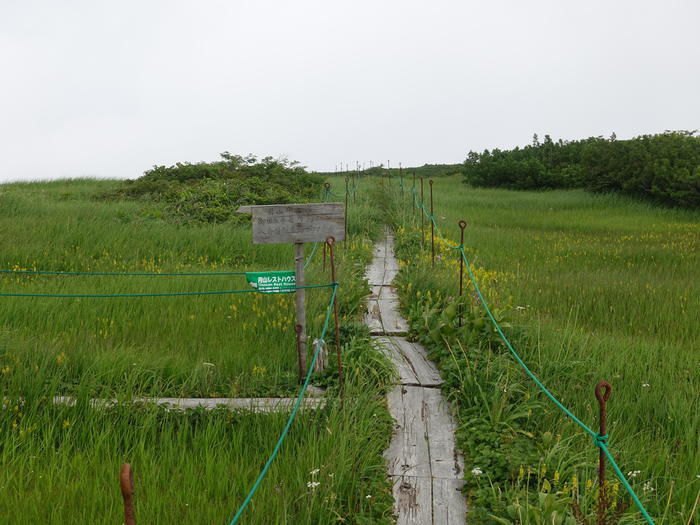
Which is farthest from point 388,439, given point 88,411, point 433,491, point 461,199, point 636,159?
point 636,159

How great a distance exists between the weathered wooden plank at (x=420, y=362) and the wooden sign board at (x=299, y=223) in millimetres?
1422

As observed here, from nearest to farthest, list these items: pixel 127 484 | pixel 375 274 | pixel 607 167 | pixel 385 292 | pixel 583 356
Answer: pixel 127 484
pixel 583 356
pixel 385 292
pixel 375 274
pixel 607 167

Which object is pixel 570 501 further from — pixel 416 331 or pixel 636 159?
pixel 636 159

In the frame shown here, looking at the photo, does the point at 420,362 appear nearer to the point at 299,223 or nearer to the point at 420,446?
the point at 420,446

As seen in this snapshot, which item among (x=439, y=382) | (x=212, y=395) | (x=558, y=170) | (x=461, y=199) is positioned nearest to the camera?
(x=212, y=395)

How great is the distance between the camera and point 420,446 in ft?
13.9

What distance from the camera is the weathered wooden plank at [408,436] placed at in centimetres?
397

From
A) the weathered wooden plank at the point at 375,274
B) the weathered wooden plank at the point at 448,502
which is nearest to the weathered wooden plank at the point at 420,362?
the weathered wooden plank at the point at 448,502

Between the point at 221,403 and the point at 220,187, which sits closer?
the point at 221,403

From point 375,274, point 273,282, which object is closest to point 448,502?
point 273,282

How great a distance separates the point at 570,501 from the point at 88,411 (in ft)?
11.1

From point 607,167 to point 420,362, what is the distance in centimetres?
2091

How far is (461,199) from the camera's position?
22359 mm

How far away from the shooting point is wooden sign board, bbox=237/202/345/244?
16.3 ft
